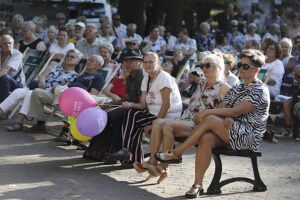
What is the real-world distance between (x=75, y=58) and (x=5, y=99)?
4.20ft

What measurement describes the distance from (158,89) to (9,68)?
13.5ft

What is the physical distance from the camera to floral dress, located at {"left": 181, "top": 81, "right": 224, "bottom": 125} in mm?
7719

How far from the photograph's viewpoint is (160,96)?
8.27 metres

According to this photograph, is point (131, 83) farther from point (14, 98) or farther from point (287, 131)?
point (287, 131)

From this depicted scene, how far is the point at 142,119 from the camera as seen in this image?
27.0 ft

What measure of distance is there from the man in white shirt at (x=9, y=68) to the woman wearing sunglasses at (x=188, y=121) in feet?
14.1

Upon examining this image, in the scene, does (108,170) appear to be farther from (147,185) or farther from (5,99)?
(5,99)

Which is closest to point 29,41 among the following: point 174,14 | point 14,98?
point 14,98

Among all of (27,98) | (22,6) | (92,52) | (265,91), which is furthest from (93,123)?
(22,6)

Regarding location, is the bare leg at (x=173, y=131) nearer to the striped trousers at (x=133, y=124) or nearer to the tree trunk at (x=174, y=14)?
the striped trousers at (x=133, y=124)

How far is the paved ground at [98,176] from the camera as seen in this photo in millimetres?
7242

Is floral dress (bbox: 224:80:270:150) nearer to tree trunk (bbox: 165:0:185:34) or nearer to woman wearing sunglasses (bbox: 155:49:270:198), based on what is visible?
woman wearing sunglasses (bbox: 155:49:270:198)

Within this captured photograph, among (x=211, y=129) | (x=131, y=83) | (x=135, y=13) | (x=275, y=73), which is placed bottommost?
(x=211, y=129)

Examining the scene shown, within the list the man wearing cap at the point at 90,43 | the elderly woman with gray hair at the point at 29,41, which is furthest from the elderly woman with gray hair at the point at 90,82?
the man wearing cap at the point at 90,43
